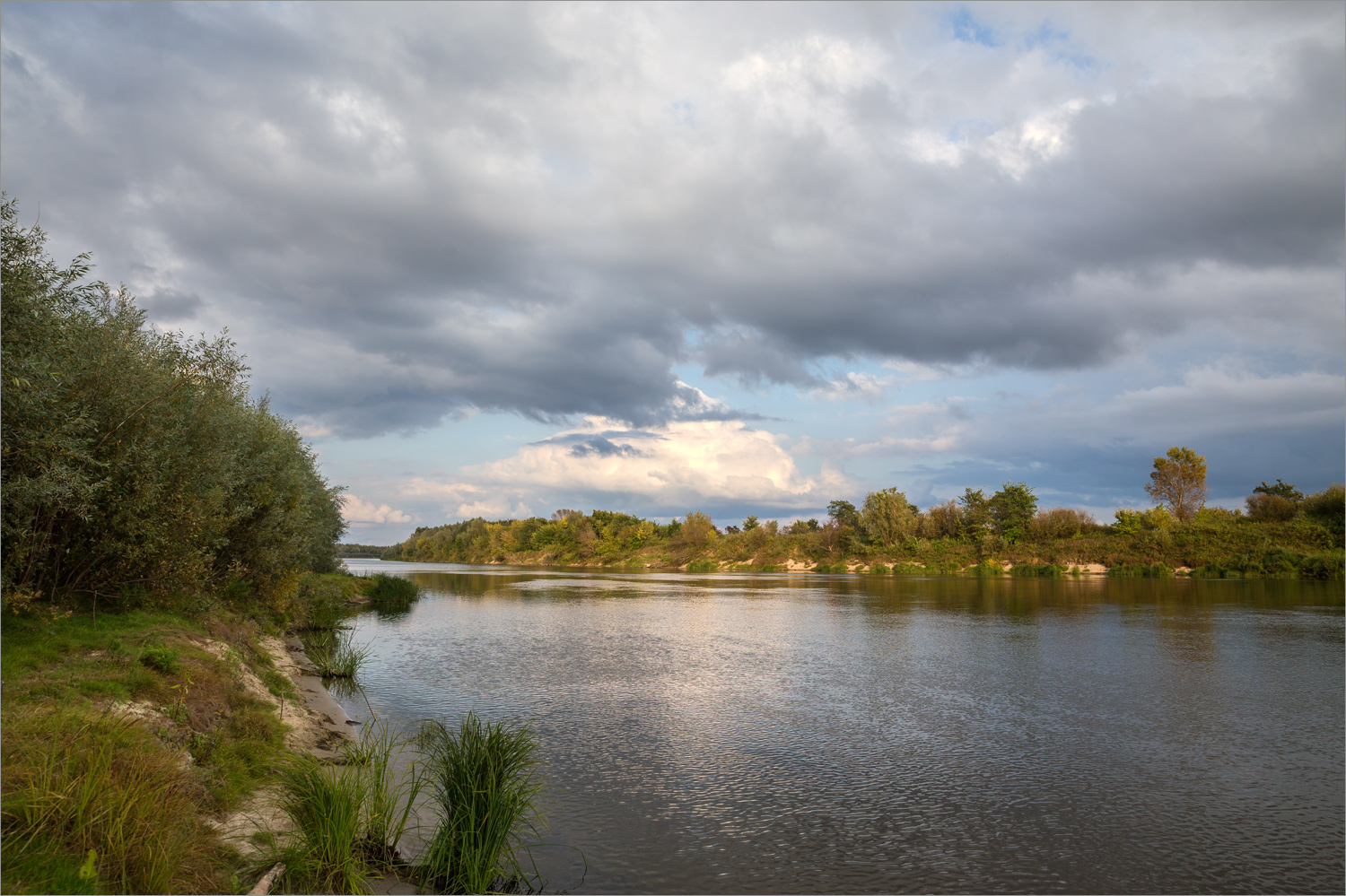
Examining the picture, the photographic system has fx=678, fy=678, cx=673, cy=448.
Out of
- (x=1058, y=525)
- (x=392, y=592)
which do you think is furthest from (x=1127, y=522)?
(x=392, y=592)

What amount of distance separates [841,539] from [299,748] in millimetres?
103588

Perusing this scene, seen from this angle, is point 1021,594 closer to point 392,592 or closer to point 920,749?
point 920,749

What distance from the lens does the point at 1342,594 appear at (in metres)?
47.6

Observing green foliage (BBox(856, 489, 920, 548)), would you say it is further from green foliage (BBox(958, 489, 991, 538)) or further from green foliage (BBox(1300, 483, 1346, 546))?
green foliage (BBox(1300, 483, 1346, 546))

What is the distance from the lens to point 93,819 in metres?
5.94

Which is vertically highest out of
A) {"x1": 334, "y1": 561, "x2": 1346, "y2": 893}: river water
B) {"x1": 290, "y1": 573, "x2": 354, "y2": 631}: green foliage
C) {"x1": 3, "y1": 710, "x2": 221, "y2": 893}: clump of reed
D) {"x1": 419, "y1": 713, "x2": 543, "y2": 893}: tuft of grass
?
{"x1": 3, "y1": 710, "x2": 221, "y2": 893}: clump of reed

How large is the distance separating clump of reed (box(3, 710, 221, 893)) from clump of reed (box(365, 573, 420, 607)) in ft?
144

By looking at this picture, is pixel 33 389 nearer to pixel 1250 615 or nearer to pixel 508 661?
pixel 508 661

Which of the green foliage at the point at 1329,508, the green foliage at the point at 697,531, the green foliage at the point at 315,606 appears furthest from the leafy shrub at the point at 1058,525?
the green foliage at the point at 315,606

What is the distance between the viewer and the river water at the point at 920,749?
9000 millimetres

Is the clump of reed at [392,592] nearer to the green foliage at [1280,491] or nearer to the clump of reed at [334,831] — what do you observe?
the clump of reed at [334,831]

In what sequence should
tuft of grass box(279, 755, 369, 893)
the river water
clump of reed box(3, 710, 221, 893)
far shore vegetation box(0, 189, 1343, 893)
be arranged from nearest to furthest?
clump of reed box(3, 710, 221, 893) → far shore vegetation box(0, 189, 1343, 893) → tuft of grass box(279, 755, 369, 893) → the river water

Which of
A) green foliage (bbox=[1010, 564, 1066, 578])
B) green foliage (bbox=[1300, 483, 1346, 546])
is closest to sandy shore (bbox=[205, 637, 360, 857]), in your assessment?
green foliage (bbox=[1010, 564, 1066, 578])

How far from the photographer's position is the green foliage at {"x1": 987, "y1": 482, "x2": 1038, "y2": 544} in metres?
92.2
